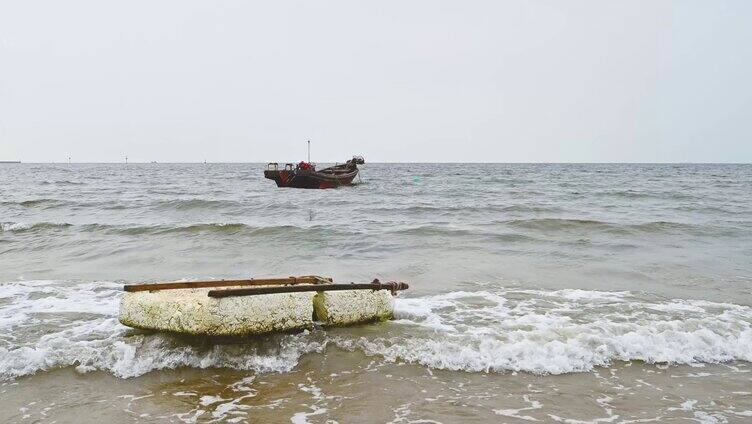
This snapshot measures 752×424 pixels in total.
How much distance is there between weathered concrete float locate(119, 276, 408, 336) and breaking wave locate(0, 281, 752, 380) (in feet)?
0.63

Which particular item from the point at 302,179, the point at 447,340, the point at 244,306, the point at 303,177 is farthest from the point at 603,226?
the point at 302,179

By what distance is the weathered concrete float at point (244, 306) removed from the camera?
5.01 metres

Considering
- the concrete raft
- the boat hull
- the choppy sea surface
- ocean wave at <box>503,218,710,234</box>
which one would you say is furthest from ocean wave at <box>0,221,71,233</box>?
the boat hull

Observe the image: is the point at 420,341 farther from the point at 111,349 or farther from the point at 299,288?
the point at 111,349

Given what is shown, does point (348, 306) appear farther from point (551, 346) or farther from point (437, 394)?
point (551, 346)

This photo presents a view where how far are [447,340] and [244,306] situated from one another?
216 cm

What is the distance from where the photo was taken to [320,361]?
500 cm

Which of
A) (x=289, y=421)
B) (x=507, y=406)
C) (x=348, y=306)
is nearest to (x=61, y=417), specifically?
(x=289, y=421)

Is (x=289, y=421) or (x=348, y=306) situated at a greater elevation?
(x=348, y=306)

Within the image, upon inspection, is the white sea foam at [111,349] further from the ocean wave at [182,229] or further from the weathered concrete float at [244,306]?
the ocean wave at [182,229]

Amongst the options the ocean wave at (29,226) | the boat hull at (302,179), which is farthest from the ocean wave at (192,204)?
the boat hull at (302,179)

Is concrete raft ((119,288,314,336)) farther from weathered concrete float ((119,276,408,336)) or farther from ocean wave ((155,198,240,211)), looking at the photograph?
ocean wave ((155,198,240,211))

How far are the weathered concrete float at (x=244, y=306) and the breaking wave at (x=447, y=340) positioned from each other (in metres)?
0.19

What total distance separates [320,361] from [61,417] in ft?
7.08
